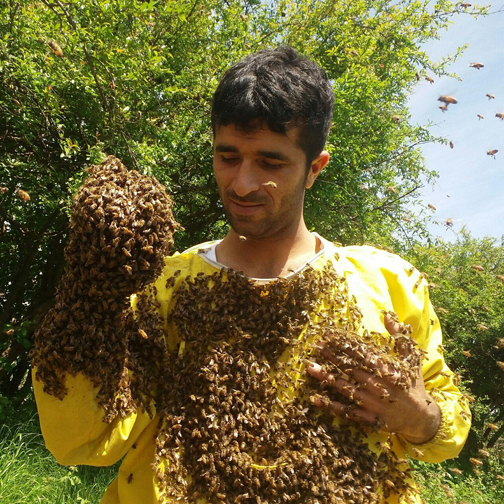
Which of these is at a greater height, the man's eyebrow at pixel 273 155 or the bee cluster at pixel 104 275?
the man's eyebrow at pixel 273 155

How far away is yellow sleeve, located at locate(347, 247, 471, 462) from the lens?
2.28 metres

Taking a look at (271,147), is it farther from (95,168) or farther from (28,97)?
(28,97)

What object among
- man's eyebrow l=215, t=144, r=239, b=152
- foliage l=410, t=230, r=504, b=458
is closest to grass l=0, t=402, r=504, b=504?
man's eyebrow l=215, t=144, r=239, b=152

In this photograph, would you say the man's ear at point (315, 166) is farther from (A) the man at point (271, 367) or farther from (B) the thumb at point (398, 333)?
(B) the thumb at point (398, 333)

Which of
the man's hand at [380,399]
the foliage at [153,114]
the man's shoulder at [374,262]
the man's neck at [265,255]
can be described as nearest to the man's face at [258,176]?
the man's neck at [265,255]

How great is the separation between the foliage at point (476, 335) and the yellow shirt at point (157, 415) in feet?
34.6

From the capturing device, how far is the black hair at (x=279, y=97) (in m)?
2.19

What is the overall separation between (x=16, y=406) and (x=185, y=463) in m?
6.18

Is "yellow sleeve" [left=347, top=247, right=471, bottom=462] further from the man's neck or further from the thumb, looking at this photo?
the man's neck

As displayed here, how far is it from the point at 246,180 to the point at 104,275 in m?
0.87

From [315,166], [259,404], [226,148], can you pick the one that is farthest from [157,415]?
[315,166]

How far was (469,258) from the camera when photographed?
60.4 ft

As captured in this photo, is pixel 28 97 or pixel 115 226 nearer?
pixel 115 226

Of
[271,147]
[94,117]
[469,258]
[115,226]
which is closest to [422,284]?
[271,147]
